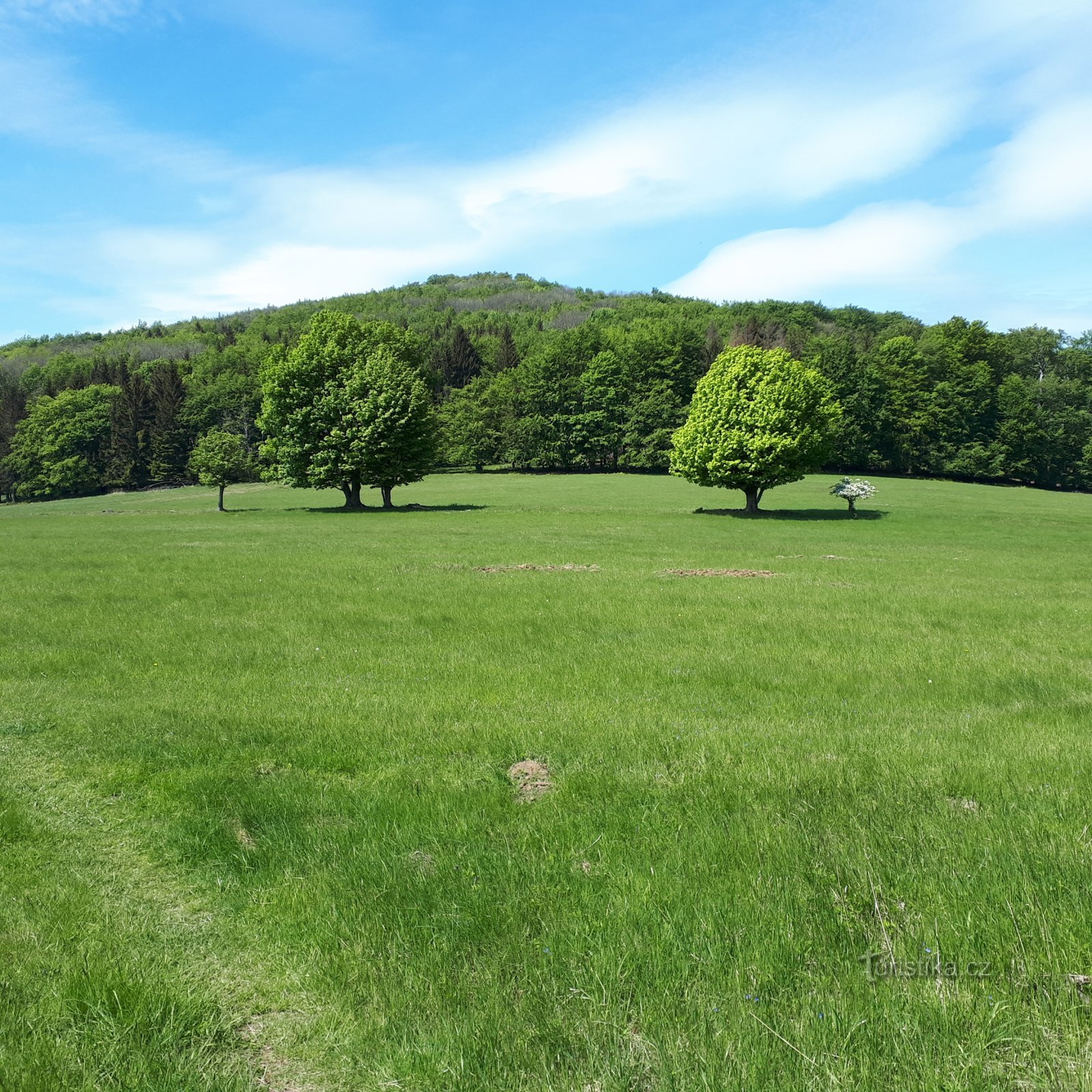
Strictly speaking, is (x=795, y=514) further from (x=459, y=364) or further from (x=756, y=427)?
(x=459, y=364)

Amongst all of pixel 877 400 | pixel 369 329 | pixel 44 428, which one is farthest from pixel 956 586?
pixel 44 428

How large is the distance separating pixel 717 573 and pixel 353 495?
148 ft

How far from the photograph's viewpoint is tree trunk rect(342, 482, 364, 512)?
63156 mm

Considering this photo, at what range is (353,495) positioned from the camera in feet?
212

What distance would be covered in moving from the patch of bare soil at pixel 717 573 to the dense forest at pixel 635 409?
67289 mm

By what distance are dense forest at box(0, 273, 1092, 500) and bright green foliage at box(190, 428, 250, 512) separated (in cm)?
2858

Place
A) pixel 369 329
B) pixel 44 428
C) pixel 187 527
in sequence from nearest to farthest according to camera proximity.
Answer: pixel 187 527, pixel 369 329, pixel 44 428

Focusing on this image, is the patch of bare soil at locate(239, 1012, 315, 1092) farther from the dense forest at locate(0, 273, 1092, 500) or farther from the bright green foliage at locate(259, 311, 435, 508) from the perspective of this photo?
the dense forest at locate(0, 273, 1092, 500)

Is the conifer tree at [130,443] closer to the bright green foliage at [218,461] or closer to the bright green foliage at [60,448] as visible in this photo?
the bright green foliage at [60,448]

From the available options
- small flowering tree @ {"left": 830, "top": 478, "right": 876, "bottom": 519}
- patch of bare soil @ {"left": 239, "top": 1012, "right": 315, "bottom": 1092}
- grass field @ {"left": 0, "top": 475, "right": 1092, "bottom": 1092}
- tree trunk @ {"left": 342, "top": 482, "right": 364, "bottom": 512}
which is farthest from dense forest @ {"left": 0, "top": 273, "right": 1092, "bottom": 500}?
patch of bare soil @ {"left": 239, "top": 1012, "right": 315, "bottom": 1092}

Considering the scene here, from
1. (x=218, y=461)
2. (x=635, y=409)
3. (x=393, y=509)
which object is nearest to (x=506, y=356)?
(x=635, y=409)

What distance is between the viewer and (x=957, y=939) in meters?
4.39

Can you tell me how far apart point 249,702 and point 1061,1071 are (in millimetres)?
9789

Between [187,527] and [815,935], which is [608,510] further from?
[815,935]
